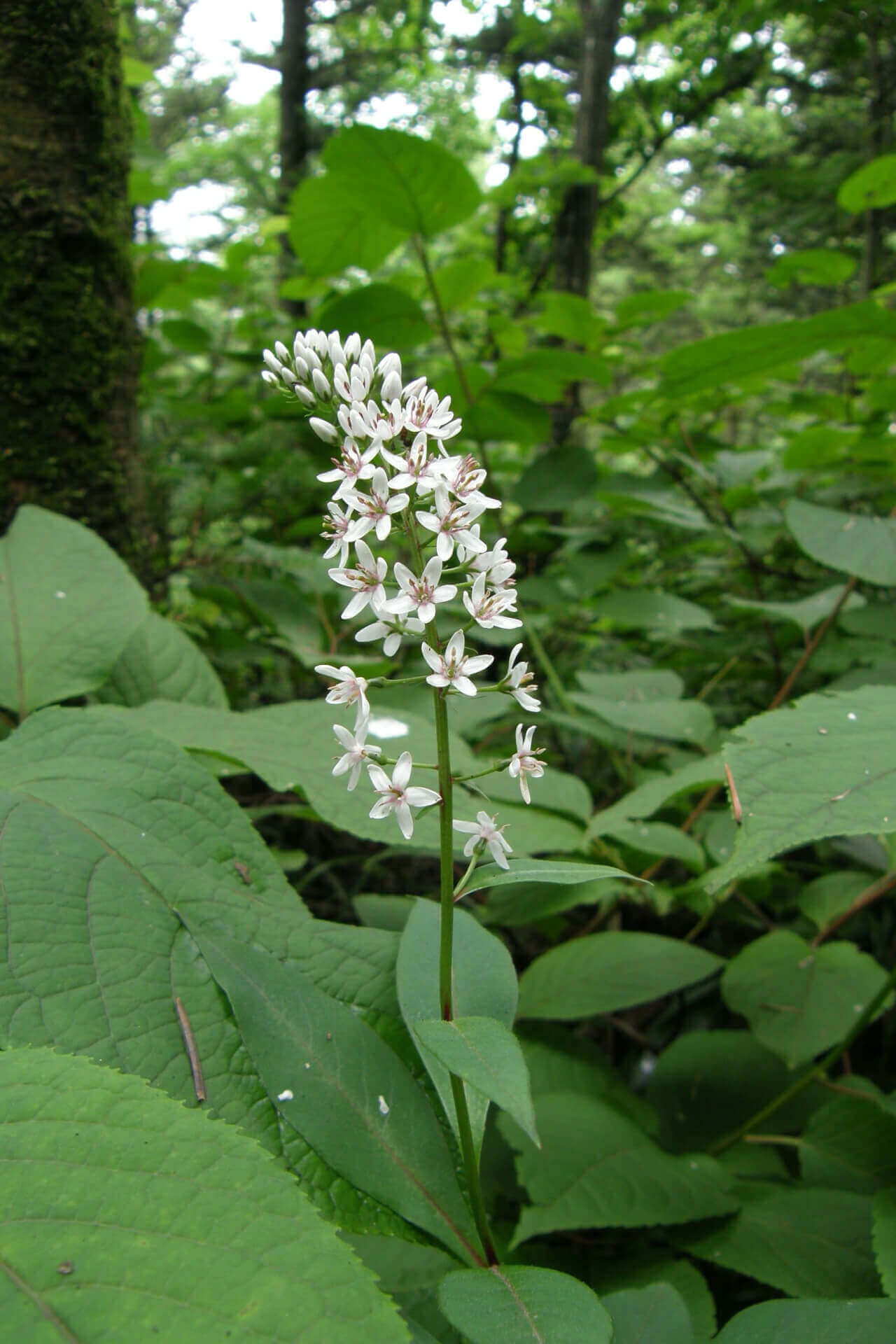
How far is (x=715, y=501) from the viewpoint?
10.6ft

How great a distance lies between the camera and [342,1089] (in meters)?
1.02

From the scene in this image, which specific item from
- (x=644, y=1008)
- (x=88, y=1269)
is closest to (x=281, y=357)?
(x=88, y=1269)

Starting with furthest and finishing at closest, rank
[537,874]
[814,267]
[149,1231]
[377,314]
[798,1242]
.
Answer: [814,267], [377,314], [798,1242], [537,874], [149,1231]

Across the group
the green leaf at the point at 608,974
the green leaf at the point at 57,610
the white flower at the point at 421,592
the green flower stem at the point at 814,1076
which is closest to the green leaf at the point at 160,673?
the green leaf at the point at 57,610

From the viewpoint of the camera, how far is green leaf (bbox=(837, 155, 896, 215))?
2.66 metres

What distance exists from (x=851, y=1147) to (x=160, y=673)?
5.79ft

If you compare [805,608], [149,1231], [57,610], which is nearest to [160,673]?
[57,610]

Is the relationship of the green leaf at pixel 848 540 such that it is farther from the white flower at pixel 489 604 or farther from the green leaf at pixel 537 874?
the green leaf at pixel 537 874

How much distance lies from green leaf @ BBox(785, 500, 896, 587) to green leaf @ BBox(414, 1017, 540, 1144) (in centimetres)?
163

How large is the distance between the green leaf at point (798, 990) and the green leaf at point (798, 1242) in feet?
0.73

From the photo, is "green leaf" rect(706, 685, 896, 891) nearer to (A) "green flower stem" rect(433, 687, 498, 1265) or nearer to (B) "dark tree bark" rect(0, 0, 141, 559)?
(A) "green flower stem" rect(433, 687, 498, 1265)

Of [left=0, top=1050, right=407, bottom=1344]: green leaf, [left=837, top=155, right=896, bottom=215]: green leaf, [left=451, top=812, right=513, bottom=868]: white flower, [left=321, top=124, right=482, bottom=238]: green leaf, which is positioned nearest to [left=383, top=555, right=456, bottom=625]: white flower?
[left=451, top=812, right=513, bottom=868]: white flower

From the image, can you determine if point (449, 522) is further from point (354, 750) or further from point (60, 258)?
point (60, 258)

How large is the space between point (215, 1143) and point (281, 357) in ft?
3.09
